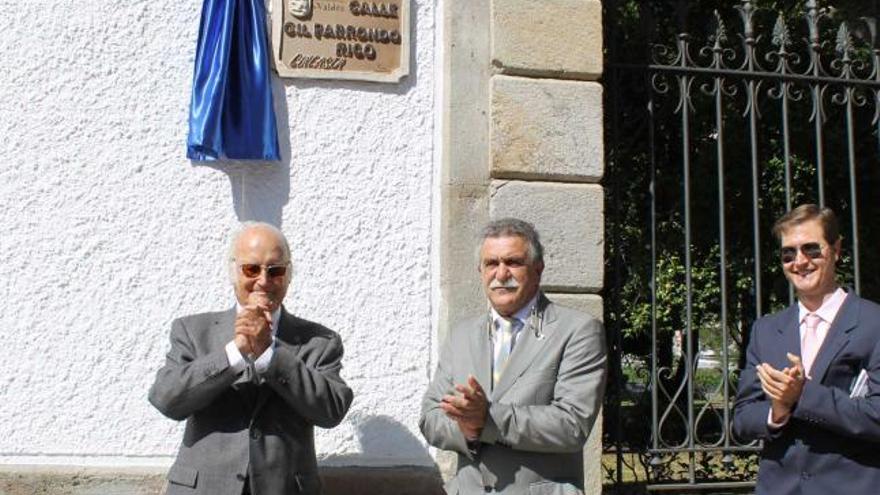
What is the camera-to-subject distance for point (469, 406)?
2900 mm

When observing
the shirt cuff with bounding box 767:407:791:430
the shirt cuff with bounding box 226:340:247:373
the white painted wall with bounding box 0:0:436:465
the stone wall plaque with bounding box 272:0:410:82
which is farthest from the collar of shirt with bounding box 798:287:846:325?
the stone wall plaque with bounding box 272:0:410:82

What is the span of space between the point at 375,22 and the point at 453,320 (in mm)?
1382

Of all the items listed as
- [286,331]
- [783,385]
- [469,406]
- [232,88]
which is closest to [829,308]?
[783,385]

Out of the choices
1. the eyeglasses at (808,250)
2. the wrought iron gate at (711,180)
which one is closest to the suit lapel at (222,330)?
the eyeglasses at (808,250)

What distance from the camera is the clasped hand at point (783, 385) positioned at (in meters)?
3.05

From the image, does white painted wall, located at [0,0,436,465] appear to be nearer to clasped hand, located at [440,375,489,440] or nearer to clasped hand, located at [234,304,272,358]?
clasped hand, located at [234,304,272,358]

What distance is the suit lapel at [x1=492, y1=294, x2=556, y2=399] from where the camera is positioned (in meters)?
3.12

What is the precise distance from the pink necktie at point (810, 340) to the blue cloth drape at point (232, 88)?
2.26m

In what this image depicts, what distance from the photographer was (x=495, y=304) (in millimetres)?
3203

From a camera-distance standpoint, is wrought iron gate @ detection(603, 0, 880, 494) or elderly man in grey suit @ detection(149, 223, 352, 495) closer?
elderly man in grey suit @ detection(149, 223, 352, 495)

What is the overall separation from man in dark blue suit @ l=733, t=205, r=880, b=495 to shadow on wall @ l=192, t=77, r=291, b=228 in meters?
2.07

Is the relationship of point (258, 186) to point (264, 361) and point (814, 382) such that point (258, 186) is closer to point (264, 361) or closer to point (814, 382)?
point (264, 361)

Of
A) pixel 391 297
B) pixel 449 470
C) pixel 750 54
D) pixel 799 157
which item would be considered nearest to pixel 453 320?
pixel 391 297

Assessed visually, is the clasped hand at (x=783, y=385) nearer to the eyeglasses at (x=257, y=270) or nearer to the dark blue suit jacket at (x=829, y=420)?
the dark blue suit jacket at (x=829, y=420)
